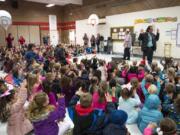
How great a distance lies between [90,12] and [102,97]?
503 inches

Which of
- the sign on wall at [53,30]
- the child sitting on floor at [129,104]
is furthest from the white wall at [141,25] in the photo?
the child sitting on floor at [129,104]

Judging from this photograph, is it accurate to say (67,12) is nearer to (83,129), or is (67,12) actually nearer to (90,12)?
(90,12)

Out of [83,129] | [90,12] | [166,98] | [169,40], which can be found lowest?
[83,129]

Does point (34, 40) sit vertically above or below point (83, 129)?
above

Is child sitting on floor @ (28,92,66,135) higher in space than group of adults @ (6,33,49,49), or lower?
lower

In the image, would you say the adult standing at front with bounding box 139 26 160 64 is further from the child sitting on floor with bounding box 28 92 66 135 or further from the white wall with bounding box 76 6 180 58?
the child sitting on floor with bounding box 28 92 66 135

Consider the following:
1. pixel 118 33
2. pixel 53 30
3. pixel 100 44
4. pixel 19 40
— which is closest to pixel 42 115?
pixel 118 33

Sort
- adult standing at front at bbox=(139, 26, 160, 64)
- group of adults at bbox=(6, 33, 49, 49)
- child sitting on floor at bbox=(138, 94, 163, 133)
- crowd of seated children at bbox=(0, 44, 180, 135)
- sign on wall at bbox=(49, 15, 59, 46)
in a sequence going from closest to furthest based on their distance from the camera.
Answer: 1. crowd of seated children at bbox=(0, 44, 180, 135)
2. child sitting on floor at bbox=(138, 94, 163, 133)
3. adult standing at front at bbox=(139, 26, 160, 64)
4. group of adults at bbox=(6, 33, 49, 49)
5. sign on wall at bbox=(49, 15, 59, 46)

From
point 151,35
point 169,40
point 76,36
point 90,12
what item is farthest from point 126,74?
point 76,36

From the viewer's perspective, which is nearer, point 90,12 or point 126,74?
point 126,74

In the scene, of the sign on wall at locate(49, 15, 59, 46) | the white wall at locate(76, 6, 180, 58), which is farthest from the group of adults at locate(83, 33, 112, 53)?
the sign on wall at locate(49, 15, 59, 46)

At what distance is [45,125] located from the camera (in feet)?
8.13

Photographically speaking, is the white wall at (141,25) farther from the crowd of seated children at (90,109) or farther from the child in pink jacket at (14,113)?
the child in pink jacket at (14,113)

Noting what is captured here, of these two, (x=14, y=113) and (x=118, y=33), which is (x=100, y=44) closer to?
(x=118, y=33)
